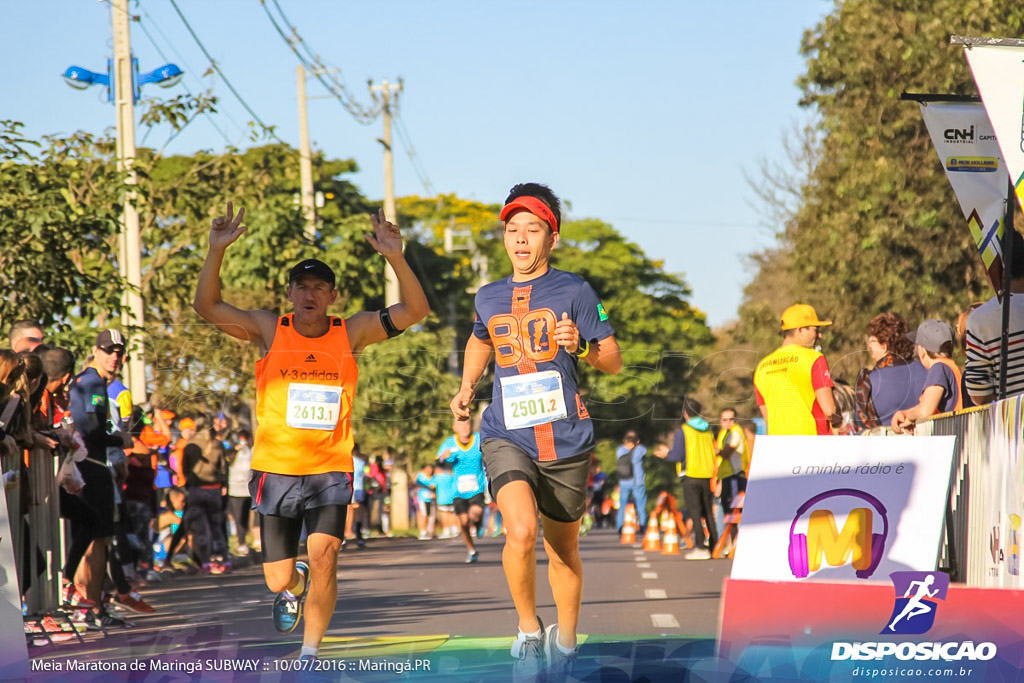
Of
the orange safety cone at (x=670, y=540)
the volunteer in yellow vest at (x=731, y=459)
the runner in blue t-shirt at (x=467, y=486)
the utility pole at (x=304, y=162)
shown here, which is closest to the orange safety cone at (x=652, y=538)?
the orange safety cone at (x=670, y=540)

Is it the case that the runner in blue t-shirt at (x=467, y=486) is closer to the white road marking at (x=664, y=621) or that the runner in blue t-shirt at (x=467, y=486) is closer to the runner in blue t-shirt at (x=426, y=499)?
the white road marking at (x=664, y=621)

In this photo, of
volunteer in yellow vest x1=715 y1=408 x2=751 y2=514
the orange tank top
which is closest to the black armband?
the orange tank top

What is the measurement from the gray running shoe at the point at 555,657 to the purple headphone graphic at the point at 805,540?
1.94 meters

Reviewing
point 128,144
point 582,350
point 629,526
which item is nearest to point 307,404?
point 582,350

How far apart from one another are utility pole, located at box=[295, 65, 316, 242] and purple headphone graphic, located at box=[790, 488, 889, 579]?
16107 mm

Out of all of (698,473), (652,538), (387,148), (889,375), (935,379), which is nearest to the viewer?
(935,379)

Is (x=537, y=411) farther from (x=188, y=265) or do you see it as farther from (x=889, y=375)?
(x=188, y=265)

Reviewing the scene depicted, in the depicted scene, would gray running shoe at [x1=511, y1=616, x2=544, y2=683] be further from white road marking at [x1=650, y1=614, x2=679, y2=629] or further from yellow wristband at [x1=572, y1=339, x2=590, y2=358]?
white road marking at [x1=650, y1=614, x2=679, y2=629]

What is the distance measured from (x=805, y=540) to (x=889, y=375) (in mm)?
3650

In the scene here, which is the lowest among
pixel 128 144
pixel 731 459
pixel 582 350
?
pixel 731 459

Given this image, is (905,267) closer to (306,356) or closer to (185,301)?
(185,301)

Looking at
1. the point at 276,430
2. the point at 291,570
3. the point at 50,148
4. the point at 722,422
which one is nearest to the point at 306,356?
the point at 276,430

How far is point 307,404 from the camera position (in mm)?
7316

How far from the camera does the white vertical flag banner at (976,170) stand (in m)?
9.33
